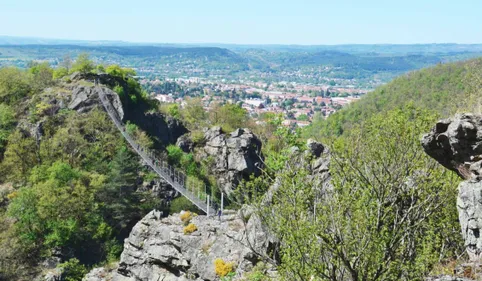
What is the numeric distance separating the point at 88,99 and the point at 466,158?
3315 cm

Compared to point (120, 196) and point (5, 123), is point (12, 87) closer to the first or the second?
point (5, 123)

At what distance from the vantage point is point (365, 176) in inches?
408

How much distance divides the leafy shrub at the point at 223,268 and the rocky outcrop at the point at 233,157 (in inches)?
770

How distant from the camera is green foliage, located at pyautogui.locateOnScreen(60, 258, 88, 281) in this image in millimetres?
23984

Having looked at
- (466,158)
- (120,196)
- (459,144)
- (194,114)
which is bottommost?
(120,196)

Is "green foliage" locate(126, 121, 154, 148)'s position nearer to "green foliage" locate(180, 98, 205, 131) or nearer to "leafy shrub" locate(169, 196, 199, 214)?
"leafy shrub" locate(169, 196, 199, 214)

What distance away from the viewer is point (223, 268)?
16.0 metres

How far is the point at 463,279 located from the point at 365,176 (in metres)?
3.36

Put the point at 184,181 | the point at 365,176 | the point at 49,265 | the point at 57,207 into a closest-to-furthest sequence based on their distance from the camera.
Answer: the point at 365,176, the point at 49,265, the point at 57,207, the point at 184,181

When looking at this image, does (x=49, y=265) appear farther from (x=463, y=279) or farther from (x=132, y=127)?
(x=463, y=279)

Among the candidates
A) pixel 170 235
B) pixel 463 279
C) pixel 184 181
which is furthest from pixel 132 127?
pixel 463 279

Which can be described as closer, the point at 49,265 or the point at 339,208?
the point at 339,208

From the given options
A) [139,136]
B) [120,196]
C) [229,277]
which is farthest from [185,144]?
[229,277]

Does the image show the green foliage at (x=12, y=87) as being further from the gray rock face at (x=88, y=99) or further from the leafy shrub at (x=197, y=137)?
the leafy shrub at (x=197, y=137)
